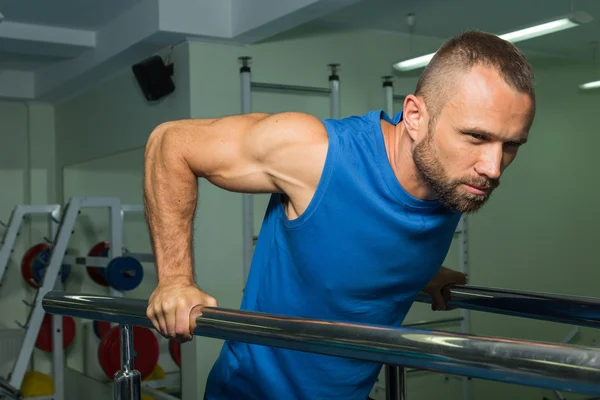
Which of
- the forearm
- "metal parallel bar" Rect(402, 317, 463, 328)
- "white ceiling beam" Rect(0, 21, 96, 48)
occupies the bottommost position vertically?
"metal parallel bar" Rect(402, 317, 463, 328)

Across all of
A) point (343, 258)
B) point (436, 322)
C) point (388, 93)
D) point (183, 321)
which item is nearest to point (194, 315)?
point (183, 321)

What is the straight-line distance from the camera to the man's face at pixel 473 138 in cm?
112

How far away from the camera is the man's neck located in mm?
1279

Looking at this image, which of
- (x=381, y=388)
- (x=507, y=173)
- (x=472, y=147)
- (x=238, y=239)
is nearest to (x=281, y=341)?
(x=472, y=147)

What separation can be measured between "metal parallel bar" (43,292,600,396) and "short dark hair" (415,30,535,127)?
51 centimetres

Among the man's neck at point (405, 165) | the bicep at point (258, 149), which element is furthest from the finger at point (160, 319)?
the man's neck at point (405, 165)

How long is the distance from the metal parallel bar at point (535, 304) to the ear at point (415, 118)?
12.1 inches

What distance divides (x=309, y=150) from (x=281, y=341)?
492 mm

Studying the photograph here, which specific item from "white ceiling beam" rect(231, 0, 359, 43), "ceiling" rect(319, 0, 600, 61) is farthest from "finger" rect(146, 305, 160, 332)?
"ceiling" rect(319, 0, 600, 61)

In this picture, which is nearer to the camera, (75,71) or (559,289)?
(75,71)

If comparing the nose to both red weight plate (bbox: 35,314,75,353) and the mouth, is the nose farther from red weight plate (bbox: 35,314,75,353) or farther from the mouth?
red weight plate (bbox: 35,314,75,353)

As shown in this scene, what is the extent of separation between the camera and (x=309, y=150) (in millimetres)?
1286

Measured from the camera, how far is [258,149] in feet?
4.28

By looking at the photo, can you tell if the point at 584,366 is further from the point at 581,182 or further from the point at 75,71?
the point at 581,182
